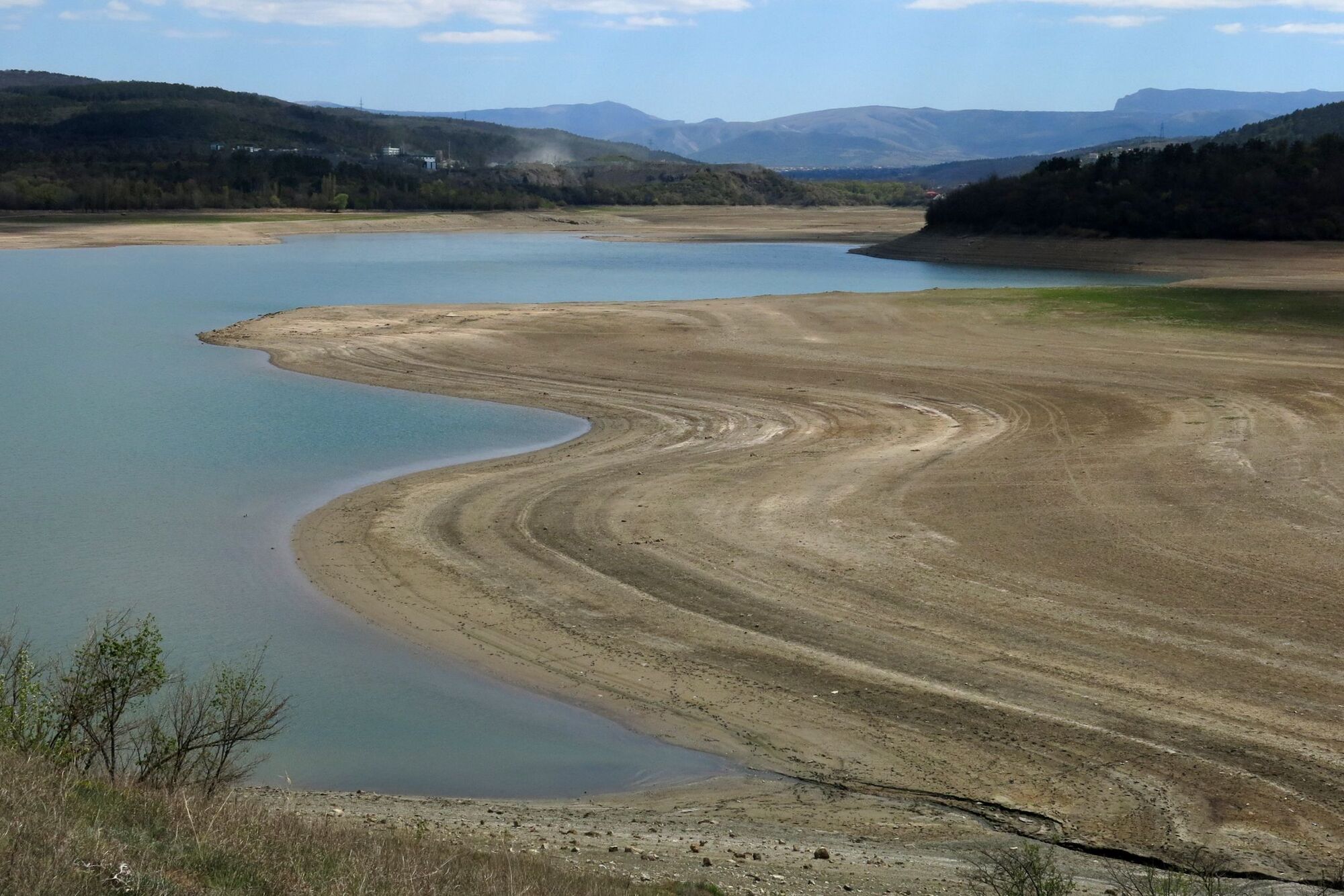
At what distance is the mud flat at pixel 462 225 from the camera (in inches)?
2468

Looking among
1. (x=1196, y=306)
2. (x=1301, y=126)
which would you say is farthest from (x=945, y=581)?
(x=1301, y=126)

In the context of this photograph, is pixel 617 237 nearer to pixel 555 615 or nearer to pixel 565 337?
pixel 565 337

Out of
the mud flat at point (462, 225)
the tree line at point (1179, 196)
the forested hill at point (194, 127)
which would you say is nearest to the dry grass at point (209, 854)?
the tree line at point (1179, 196)

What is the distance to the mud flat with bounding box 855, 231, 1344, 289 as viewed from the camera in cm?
3916

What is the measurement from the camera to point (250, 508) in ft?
47.8

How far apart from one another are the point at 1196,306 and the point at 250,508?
908 inches

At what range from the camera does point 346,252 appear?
60.2m

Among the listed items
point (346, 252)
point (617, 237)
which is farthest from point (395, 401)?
point (617, 237)

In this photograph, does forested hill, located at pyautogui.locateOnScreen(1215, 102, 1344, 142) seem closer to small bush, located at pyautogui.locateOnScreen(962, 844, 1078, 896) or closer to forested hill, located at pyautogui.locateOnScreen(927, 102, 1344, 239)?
forested hill, located at pyautogui.locateOnScreen(927, 102, 1344, 239)

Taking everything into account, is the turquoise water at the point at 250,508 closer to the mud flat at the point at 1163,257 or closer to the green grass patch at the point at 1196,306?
the green grass patch at the point at 1196,306

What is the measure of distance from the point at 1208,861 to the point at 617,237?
72012 millimetres

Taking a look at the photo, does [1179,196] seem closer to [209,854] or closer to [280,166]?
[209,854]

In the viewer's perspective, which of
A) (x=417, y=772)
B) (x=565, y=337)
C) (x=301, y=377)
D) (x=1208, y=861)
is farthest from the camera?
(x=565, y=337)

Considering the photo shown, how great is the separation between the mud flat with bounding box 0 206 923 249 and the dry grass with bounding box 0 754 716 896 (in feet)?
185
